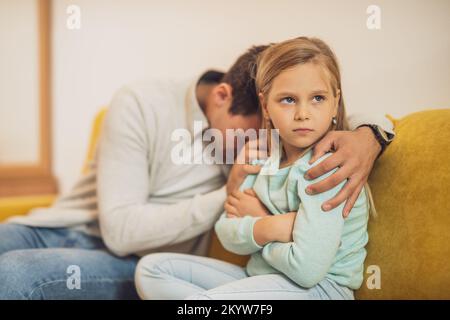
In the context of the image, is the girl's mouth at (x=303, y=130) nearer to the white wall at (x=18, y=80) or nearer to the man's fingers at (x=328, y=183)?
the man's fingers at (x=328, y=183)

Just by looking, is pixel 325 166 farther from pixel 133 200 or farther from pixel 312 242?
pixel 133 200

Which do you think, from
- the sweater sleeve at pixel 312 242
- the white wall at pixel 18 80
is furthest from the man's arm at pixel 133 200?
the white wall at pixel 18 80

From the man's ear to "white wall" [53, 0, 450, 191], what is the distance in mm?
80

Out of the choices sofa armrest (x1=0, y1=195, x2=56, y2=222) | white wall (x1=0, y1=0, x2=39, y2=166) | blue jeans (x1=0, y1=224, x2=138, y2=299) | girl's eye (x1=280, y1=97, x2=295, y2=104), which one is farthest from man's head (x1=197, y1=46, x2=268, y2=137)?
white wall (x1=0, y1=0, x2=39, y2=166)

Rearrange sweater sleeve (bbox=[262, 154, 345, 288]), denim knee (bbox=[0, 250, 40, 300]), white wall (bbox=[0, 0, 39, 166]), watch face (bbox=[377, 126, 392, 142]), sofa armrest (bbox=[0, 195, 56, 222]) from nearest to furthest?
sweater sleeve (bbox=[262, 154, 345, 288]) < watch face (bbox=[377, 126, 392, 142]) < denim knee (bbox=[0, 250, 40, 300]) < sofa armrest (bbox=[0, 195, 56, 222]) < white wall (bbox=[0, 0, 39, 166])

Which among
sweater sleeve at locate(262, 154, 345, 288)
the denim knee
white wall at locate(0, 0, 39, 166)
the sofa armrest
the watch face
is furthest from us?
white wall at locate(0, 0, 39, 166)

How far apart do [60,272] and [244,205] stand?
45 cm

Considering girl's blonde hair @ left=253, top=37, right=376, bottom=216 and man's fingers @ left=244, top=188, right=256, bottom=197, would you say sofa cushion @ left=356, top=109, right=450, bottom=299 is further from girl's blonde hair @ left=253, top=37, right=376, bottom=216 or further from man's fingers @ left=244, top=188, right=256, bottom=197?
man's fingers @ left=244, top=188, right=256, bottom=197

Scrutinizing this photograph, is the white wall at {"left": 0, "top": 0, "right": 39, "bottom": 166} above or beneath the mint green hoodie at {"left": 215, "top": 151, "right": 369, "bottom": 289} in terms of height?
above

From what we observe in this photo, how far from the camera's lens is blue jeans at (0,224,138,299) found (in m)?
0.96

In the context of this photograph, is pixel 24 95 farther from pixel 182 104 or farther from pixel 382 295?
pixel 382 295

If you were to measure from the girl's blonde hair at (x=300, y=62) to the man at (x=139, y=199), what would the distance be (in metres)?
0.07

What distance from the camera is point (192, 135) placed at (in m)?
1.10
